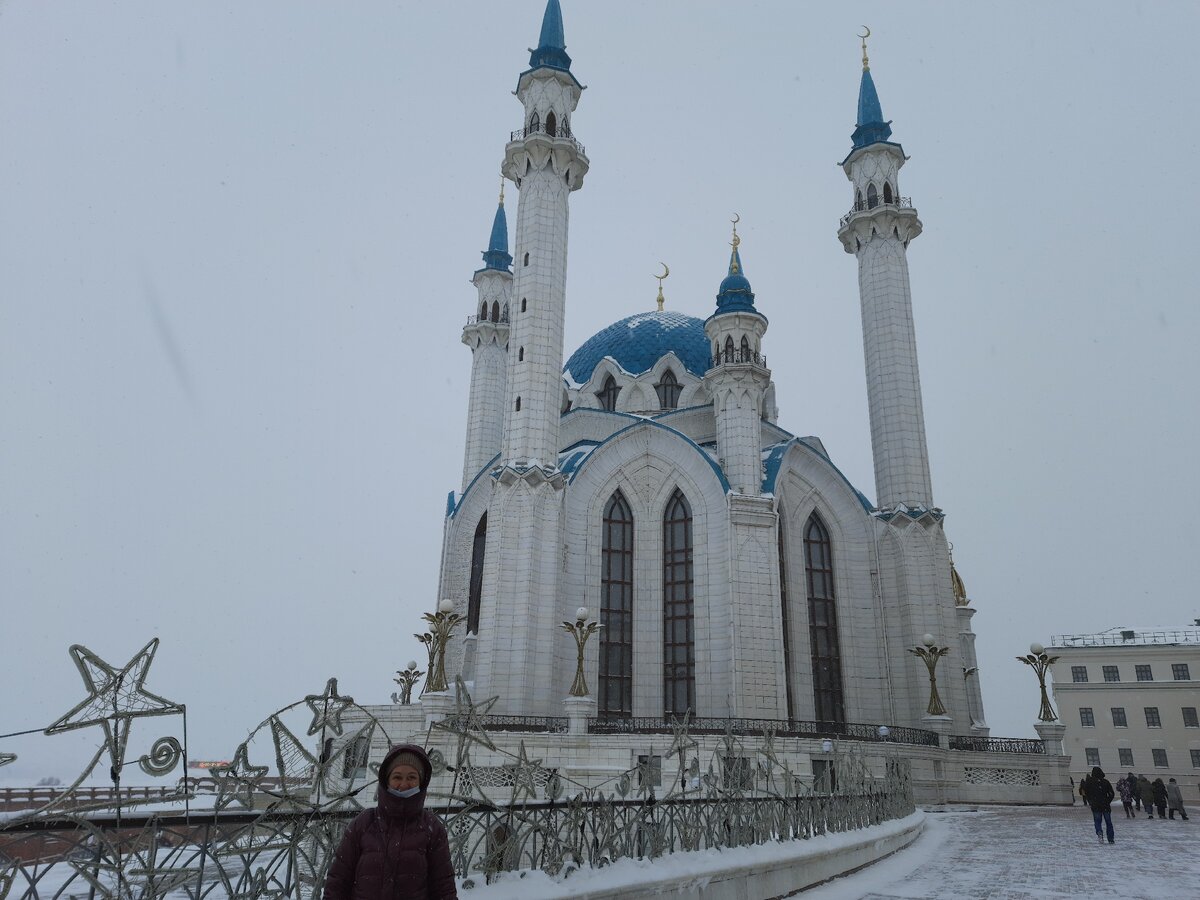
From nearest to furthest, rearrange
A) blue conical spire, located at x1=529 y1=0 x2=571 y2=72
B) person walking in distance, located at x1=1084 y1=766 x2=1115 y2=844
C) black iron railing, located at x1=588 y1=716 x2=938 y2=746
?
person walking in distance, located at x1=1084 y1=766 x2=1115 y2=844, black iron railing, located at x1=588 y1=716 x2=938 y2=746, blue conical spire, located at x1=529 y1=0 x2=571 y2=72

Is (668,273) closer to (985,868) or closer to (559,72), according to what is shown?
(559,72)

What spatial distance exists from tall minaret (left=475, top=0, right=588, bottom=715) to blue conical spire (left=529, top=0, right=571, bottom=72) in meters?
0.05

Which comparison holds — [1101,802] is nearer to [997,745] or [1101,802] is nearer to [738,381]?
[997,745]

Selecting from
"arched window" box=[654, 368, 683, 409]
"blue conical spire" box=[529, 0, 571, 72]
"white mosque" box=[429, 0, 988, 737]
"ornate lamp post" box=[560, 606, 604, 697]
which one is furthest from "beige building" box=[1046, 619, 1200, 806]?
"blue conical spire" box=[529, 0, 571, 72]

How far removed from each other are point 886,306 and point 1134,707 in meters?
30.8

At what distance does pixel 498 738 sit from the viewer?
21.8 m

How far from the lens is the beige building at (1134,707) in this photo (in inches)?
1800

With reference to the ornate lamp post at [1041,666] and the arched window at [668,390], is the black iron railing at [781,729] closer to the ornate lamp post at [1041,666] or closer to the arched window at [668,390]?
the ornate lamp post at [1041,666]

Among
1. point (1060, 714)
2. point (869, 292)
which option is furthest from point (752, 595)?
point (1060, 714)

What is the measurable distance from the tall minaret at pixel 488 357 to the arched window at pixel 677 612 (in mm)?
9259

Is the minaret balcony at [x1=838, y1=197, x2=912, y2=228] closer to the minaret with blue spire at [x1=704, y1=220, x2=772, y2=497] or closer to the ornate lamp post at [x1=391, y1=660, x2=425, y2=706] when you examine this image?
the minaret with blue spire at [x1=704, y1=220, x2=772, y2=497]

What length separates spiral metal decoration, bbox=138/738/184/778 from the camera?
4750 mm

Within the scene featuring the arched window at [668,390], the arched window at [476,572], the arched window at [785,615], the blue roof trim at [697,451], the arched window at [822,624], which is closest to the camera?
the arched window at [785,615]

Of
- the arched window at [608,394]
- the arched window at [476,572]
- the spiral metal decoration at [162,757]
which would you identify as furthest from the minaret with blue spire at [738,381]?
the spiral metal decoration at [162,757]
